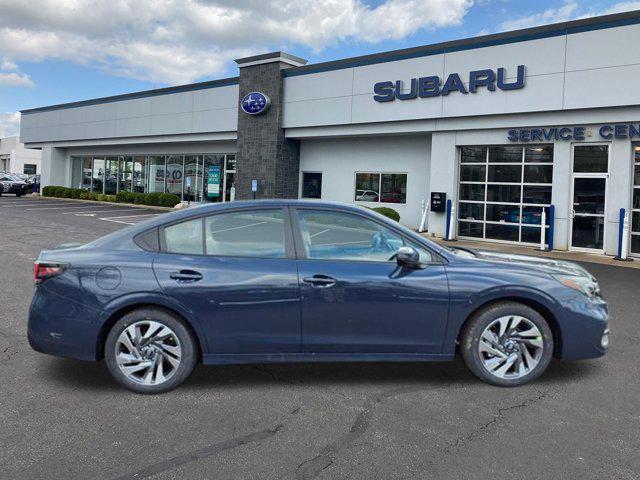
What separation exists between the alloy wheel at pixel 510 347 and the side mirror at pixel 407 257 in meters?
0.79

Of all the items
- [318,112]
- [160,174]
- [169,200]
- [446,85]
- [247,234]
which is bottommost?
[247,234]

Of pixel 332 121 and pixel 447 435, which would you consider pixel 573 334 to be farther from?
pixel 332 121

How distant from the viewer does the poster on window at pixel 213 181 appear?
27.8m

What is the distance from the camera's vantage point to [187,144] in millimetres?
29328

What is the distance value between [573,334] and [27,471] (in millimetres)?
3923

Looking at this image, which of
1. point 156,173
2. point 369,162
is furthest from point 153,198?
point 369,162

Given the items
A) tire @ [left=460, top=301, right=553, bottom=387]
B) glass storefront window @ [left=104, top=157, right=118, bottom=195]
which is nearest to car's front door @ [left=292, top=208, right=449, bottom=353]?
tire @ [left=460, top=301, right=553, bottom=387]

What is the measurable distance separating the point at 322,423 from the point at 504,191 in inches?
582

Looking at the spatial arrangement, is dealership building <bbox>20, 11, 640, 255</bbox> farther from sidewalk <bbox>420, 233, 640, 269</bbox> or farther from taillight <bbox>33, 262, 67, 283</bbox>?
taillight <bbox>33, 262, 67, 283</bbox>

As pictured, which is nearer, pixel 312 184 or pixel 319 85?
pixel 319 85

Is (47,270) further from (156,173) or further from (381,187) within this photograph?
(156,173)

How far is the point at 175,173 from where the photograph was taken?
99.7 ft

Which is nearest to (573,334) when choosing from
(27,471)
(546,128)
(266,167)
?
(27,471)

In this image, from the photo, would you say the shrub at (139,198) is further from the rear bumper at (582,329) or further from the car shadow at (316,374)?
the rear bumper at (582,329)
